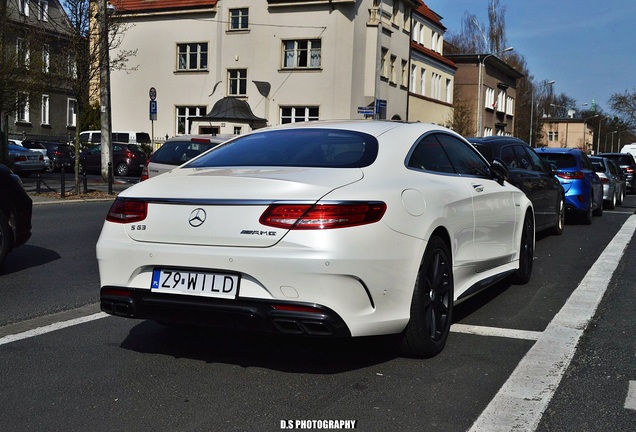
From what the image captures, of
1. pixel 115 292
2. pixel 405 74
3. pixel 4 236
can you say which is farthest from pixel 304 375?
pixel 405 74

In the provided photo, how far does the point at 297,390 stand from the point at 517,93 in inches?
3364

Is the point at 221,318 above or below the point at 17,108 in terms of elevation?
below

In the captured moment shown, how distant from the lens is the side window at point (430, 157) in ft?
16.8

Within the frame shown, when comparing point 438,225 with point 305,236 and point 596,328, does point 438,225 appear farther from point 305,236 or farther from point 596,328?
point 596,328

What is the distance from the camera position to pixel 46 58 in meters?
21.0

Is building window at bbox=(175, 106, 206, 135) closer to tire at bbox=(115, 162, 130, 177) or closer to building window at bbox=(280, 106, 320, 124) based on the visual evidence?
building window at bbox=(280, 106, 320, 124)

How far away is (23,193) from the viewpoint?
331 inches

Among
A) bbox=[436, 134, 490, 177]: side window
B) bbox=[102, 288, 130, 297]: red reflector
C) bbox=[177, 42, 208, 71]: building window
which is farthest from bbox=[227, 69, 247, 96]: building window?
bbox=[102, 288, 130, 297]: red reflector

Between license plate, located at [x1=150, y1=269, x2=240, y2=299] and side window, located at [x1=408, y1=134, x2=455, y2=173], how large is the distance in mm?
1505

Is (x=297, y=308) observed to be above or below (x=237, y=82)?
below

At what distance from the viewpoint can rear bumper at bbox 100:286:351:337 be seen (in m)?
4.05

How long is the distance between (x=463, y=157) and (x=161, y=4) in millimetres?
42139

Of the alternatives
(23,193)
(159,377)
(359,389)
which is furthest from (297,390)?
(23,193)

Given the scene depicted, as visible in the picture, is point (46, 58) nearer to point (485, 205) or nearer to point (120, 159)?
point (120, 159)
